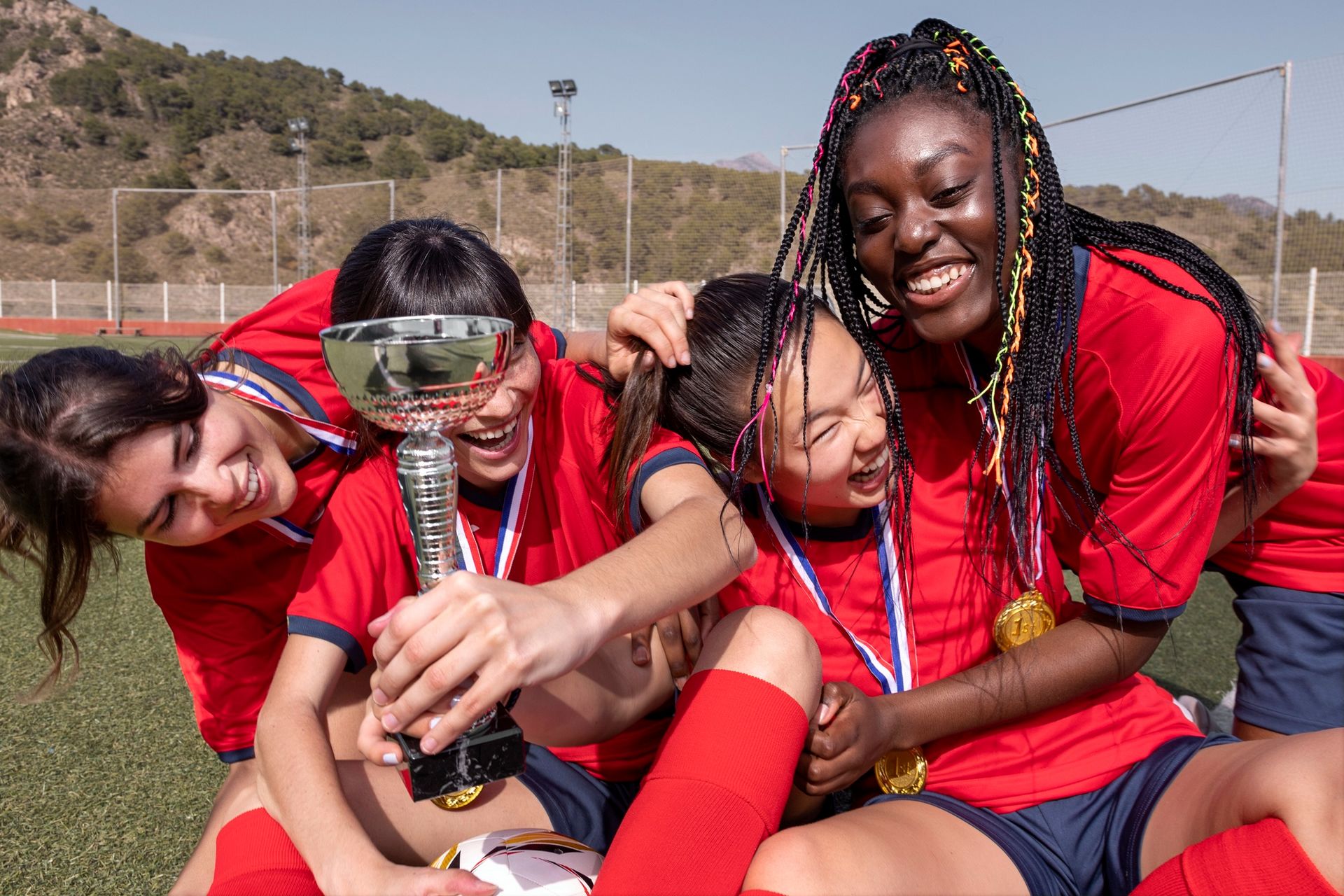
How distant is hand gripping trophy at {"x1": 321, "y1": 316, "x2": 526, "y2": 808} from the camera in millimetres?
1059

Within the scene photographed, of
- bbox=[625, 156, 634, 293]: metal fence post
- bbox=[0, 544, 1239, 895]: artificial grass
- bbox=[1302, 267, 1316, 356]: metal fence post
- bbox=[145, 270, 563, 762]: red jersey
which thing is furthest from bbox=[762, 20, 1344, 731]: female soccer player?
bbox=[625, 156, 634, 293]: metal fence post

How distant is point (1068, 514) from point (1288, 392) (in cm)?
42

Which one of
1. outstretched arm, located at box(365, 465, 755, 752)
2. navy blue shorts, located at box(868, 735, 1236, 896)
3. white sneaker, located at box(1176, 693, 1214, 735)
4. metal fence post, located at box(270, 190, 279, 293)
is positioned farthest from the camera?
metal fence post, located at box(270, 190, 279, 293)

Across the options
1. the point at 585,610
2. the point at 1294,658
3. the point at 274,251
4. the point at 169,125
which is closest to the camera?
the point at 585,610

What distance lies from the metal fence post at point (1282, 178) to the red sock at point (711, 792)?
8905 mm

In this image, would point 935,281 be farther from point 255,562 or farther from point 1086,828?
point 255,562

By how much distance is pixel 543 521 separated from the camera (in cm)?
180

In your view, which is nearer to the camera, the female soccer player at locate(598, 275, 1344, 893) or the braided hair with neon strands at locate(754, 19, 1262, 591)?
the female soccer player at locate(598, 275, 1344, 893)

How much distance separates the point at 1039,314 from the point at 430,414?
1026 mm

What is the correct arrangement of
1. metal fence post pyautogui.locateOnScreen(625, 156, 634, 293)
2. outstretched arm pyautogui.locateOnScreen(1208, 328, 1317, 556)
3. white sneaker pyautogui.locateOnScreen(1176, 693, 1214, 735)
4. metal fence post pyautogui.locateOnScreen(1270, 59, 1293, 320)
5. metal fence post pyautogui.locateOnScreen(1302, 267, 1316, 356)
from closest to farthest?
outstretched arm pyautogui.locateOnScreen(1208, 328, 1317, 556) → white sneaker pyautogui.locateOnScreen(1176, 693, 1214, 735) → metal fence post pyautogui.locateOnScreen(1270, 59, 1293, 320) → metal fence post pyautogui.locateOnScreen(1302, 267, 1316, 356) → metal fence post pyautogui.locateOnScreen(625, 156, 634, 293)

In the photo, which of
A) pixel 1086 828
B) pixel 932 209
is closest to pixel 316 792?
pixel 1086 828

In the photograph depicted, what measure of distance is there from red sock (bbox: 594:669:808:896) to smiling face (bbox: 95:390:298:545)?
2.51 ft

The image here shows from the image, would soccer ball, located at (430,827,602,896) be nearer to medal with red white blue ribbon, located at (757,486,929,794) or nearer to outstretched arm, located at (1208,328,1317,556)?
medal with red white blue ribbon, located at (757,486,929,794)

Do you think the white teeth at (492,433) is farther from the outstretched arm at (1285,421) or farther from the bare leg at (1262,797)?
the outstretched arm at (1285,421)
